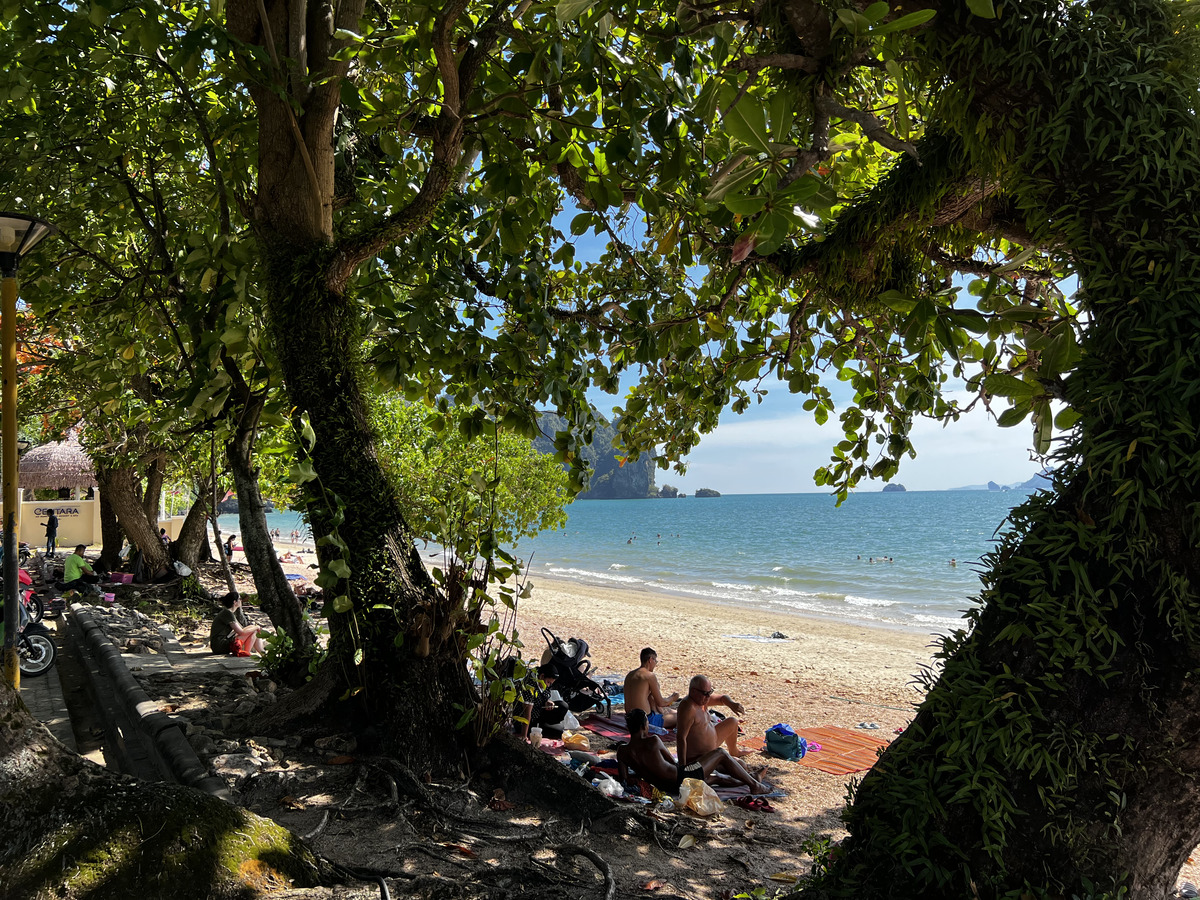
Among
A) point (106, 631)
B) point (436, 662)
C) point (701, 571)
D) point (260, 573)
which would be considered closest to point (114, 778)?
point (436, 662)

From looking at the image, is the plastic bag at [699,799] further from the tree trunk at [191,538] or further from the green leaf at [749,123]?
the tree trunk at [191,538]

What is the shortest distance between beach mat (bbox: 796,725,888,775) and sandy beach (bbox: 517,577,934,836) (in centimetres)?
23

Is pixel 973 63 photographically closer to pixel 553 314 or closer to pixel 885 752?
pixel 885 752

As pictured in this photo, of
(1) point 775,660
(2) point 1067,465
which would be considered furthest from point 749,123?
(1) point 775,660

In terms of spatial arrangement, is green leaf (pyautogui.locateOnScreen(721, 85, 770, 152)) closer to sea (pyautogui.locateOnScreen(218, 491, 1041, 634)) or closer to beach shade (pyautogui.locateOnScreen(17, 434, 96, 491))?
sea (pyautogui.locateOnScreen(218, 491, 1041, 634))

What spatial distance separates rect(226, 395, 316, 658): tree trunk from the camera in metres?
5.54

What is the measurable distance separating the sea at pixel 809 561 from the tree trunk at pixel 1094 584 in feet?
0.77

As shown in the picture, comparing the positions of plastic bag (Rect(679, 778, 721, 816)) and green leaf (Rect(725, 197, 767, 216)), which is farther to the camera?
plastic bag (Rect(679, 778, 721, 816))

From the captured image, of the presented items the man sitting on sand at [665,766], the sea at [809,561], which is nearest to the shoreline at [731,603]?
the sea at [809,561]

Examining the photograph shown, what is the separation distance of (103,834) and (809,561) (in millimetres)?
43321

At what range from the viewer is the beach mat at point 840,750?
6.92m

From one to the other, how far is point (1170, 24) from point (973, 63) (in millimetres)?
470

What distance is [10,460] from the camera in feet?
15.0

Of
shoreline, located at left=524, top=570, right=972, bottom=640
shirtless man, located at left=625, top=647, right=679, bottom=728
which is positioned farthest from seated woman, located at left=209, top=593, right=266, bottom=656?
shoreline, located at left=524, top=570, right=972, bottom=640
